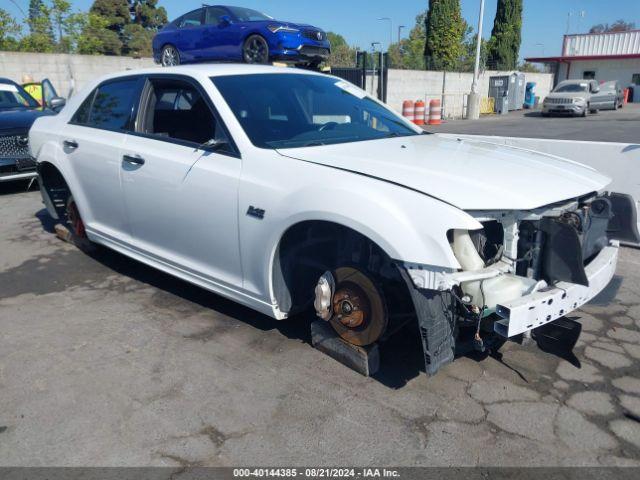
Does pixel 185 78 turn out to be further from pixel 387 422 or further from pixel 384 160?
pixel 387 422

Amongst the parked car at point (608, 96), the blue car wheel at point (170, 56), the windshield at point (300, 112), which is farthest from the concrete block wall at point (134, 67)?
the windshield at point (300, 112)

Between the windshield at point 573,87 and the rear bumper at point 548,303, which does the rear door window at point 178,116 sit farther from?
the windshield at point 573,87

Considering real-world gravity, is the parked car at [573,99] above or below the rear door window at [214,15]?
below

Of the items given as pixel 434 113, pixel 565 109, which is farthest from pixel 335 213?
pixel 565 109

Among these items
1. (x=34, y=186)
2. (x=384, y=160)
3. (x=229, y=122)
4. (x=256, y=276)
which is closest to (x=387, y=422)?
(x=256, y=276)

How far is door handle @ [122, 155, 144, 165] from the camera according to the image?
3.80 meters

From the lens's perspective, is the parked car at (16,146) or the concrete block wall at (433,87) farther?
the concrete block wall at (433,87)

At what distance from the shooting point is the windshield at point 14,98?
9.00m

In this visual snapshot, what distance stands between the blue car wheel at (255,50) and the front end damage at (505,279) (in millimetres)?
6577

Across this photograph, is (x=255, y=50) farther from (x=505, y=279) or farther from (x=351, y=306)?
(x=505, y=279)

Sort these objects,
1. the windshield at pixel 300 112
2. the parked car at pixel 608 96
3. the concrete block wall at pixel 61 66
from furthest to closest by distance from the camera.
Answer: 1. the parked car at pixel 608 96
2. the concrete block wall at pixel 61 66
3. the windshield at pixel 300 112

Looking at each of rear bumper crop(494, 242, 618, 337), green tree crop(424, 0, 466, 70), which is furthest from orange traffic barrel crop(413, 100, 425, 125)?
rear bumper crop(494, 242, 618, 337)

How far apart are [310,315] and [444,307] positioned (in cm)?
145

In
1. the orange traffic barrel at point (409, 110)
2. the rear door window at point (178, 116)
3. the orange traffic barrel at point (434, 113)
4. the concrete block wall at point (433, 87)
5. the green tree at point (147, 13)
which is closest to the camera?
the rear door window at point (178, 116)
